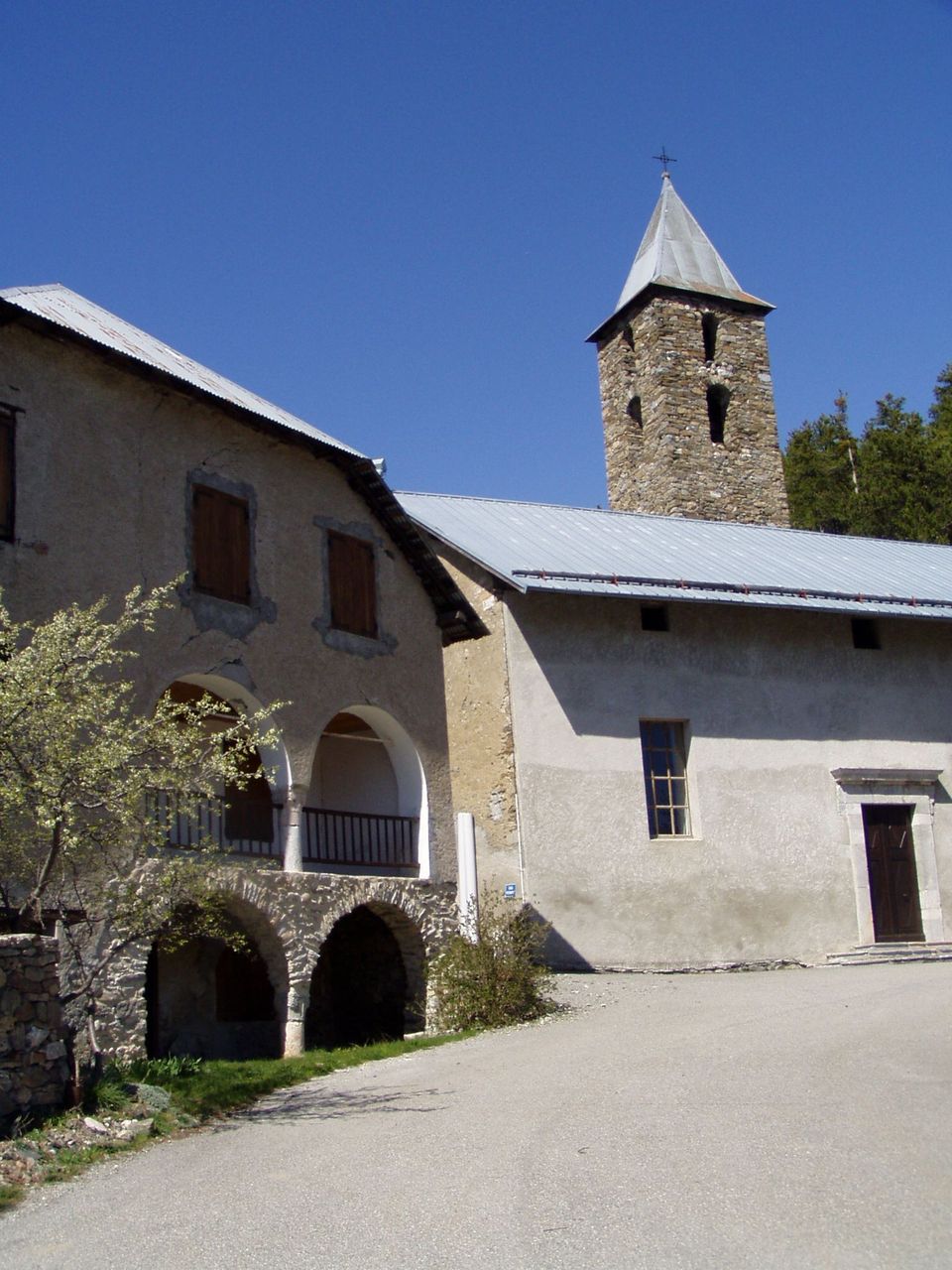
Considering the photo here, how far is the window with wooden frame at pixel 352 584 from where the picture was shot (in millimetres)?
16062

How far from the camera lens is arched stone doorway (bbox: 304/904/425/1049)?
15.9 meters

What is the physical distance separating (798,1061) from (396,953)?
6816mm

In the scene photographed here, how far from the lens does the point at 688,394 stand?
103 ft

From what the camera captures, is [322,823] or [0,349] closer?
[0,349]

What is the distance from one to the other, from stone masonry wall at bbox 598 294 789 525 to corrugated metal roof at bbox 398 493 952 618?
4563 mm

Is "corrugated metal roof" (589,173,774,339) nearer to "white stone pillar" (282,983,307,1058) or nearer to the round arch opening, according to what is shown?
the round arch opening

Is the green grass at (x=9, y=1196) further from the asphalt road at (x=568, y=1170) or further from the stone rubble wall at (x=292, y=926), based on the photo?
the stone rubble wall at (x=292, y=926)

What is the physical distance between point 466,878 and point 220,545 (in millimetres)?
4990

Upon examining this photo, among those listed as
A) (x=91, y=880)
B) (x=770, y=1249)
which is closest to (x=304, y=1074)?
(x=91, y=880)

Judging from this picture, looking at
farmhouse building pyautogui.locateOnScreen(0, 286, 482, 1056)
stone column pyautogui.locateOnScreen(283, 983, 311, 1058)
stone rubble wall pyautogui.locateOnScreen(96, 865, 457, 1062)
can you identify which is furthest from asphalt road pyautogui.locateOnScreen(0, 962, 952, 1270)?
farmhouse building pyautogui.locateOnScreen(0, 286, 482, 1056)

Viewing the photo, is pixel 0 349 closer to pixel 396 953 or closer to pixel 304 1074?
pixel 304 1074

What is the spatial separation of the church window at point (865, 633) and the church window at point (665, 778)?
11.8 ft

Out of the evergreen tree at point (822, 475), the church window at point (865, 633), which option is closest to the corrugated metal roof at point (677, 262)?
the evergreen tree at point (822, 475)

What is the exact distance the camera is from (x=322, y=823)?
16.7m
